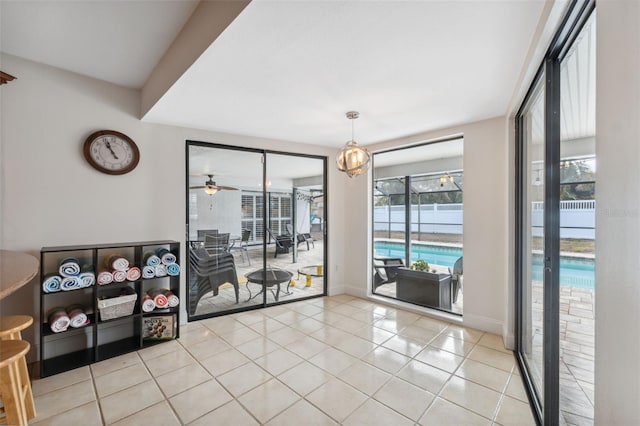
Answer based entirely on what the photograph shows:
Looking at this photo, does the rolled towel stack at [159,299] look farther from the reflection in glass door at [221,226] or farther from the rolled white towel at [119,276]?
the reflection in glass door at [221,226]

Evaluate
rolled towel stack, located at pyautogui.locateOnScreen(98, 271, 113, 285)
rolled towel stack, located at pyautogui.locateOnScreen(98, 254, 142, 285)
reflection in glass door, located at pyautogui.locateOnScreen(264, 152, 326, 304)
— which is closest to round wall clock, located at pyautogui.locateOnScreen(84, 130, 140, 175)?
rolled towel stack, located at pyautogui.locateOnScreen(98, 254, 142, 285)

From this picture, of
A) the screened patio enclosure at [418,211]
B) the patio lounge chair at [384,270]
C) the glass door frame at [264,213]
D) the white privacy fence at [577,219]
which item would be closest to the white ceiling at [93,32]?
the glass door frame at [264,213]

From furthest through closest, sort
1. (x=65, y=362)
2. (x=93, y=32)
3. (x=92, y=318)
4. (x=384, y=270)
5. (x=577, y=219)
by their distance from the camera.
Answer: (x=384, y=270) < (x=92, y=318) < (x=65, y=362) < (x=93, y=32) < (x=577, y=219)

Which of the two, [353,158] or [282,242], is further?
[282,242]

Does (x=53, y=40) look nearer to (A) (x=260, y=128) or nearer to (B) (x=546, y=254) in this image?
(A) (x=260, y=128)

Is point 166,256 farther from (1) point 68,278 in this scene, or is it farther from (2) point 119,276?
(1) point 68,278

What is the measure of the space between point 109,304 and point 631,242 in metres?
3.38

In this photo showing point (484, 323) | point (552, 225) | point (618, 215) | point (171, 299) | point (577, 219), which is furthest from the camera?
point (484, 323)

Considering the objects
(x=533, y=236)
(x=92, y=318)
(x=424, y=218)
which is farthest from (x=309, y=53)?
(x=424, y=218)

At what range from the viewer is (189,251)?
135 inches

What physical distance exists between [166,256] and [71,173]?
1.15m

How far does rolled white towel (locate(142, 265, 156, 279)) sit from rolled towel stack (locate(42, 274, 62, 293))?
24.3 inches

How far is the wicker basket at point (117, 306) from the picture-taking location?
8.34ft

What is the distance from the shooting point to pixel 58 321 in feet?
7.64
